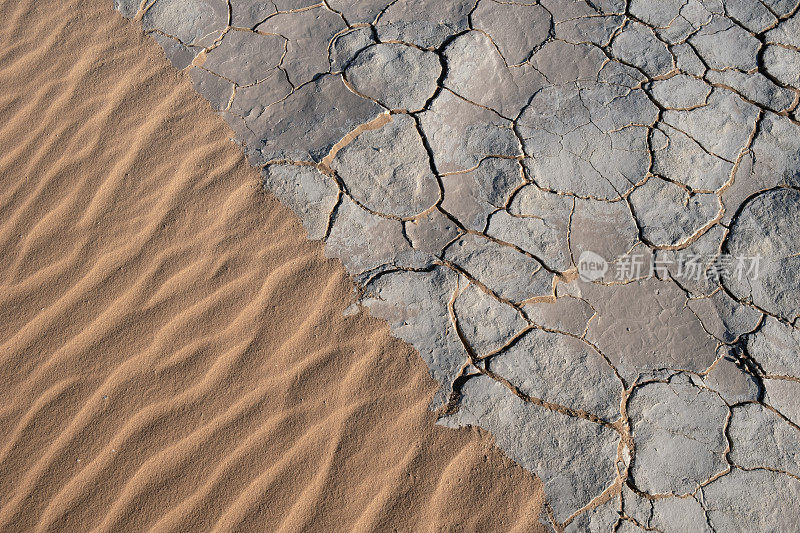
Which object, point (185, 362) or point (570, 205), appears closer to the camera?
point (185, 362)

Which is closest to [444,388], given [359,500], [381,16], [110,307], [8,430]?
[359,500]

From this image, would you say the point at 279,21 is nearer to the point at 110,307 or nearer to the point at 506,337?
the point at 110,307

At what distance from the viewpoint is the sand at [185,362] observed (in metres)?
2.12

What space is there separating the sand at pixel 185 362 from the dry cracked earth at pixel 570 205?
0.60 ft

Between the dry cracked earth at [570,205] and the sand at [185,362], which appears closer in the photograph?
the sand at [185,362]

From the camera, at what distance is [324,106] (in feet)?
9.65

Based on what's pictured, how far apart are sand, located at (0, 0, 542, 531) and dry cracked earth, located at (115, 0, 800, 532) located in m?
0.18

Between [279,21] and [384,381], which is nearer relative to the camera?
[384,381]

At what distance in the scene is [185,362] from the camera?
233 cm

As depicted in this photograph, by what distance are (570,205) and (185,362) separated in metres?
1.85

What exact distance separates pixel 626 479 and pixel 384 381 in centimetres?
99

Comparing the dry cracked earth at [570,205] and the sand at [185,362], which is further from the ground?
the dry cracked earth at [570,205]

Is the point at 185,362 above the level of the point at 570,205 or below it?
below

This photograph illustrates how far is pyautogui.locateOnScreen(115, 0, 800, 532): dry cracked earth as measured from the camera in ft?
7.30
